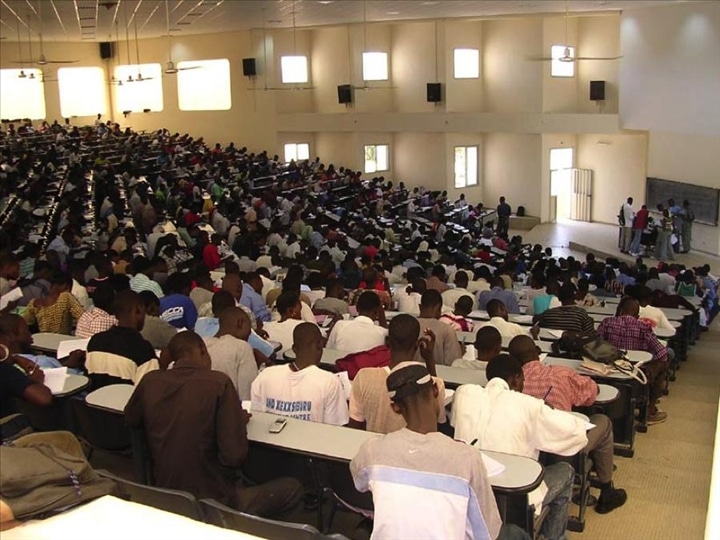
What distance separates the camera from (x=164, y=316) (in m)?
6.57

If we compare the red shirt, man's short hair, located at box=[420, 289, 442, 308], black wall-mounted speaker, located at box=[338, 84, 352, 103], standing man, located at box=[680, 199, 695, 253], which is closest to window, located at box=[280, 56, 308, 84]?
black wall-mounted speaker, located at box=[338, 84, 352, 103]

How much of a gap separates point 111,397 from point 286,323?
1.91 meters

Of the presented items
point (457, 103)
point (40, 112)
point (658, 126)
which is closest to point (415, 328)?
point (658, 126)

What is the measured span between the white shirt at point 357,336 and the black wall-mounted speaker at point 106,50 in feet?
92.4

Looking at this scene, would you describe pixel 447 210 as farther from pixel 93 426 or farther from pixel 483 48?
pixel 93 426

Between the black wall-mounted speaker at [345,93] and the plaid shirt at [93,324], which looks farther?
the black wall-mounted speaker at [345,93]

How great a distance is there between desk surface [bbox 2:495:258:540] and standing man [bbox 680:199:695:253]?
58.8 feet

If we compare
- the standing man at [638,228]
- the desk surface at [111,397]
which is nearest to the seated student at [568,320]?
the desk surface at [111,397]

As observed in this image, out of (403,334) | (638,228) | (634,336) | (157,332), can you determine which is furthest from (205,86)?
(403,334)

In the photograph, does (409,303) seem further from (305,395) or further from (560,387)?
(305,395)

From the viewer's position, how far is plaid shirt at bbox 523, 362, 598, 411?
4523 millimetres

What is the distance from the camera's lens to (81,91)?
31.1 meters

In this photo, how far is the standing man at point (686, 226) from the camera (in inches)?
729

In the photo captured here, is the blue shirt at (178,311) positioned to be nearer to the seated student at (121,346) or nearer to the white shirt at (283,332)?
the white shirt at (283,332)
